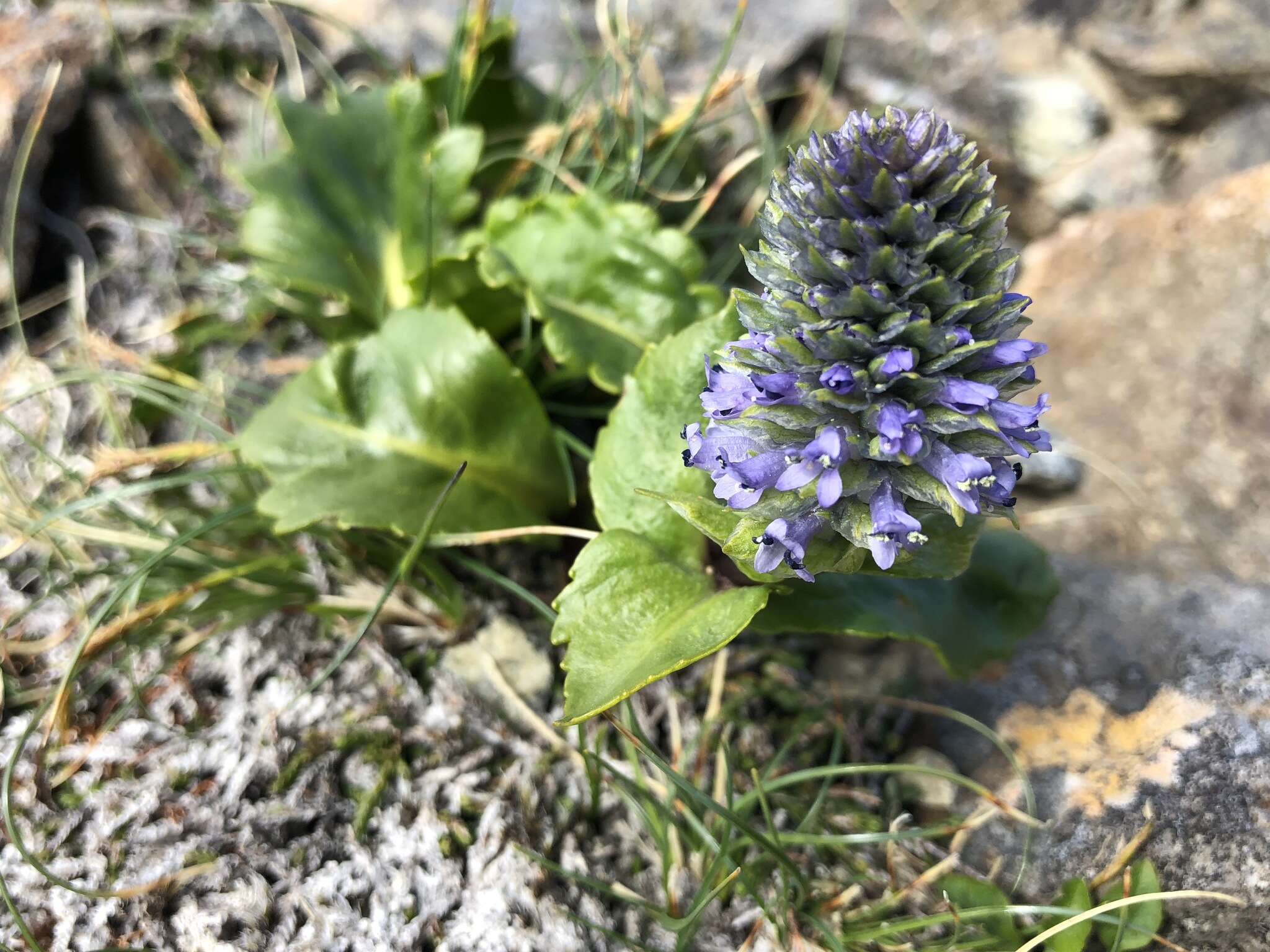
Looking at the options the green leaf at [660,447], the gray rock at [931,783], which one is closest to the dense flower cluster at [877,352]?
the green leaf at [660,447]

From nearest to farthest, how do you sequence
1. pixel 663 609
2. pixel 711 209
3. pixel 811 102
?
1. pixel 663 609
2. pixel 711 209
3. pixel 811 102

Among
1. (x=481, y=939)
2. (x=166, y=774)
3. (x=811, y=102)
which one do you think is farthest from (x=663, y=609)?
(x=811, y=102)

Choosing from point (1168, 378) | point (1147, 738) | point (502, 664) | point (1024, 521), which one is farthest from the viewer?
point (1168, 378)

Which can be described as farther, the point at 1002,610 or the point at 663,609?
the point at 1002,610

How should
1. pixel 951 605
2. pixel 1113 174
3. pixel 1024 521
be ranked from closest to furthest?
1. pixel 951 605
2. pixel 1024 521
3. pixel 1113 174

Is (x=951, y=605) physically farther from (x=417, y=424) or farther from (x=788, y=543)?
(x=417, y=424)

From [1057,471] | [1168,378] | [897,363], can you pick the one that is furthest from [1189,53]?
[897,363]

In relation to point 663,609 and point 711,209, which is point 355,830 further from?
point 711,209

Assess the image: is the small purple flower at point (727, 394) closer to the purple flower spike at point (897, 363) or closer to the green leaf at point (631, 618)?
the purple flower spike at point (897, 363)
